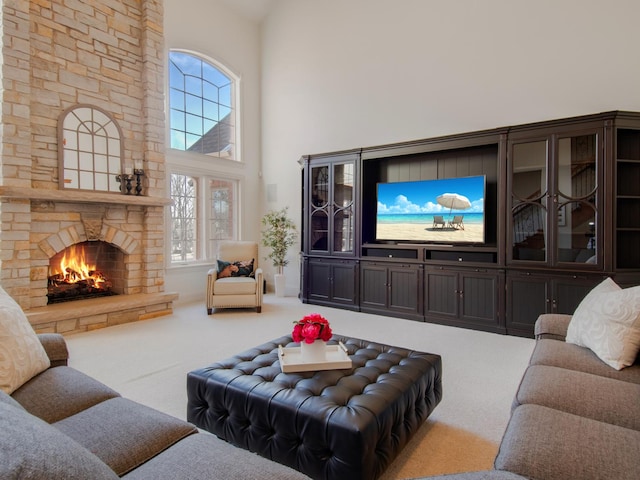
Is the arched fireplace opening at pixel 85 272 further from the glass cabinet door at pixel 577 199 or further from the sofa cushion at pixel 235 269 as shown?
the glass cabinet door at pixel 577 199

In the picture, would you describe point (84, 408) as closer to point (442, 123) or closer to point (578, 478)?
point (578, 478)

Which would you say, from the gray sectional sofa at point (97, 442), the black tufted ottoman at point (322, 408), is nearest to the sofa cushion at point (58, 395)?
the gray sectional sofa at point (97, 442)

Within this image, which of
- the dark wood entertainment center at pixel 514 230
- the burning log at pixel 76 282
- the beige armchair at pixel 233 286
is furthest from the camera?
the beige armchair at pixel 233 286

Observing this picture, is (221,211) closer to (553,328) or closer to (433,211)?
(433,211)

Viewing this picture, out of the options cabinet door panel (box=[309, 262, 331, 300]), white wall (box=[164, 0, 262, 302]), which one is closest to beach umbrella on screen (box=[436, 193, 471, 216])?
cabinet door panel (box=[309, 262, 331, 300])

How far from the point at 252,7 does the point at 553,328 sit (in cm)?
694

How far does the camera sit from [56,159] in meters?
4.26

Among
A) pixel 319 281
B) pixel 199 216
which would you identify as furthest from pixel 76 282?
pixel 319 281

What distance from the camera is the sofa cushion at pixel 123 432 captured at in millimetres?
1262

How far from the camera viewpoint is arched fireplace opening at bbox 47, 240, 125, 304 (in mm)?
4609

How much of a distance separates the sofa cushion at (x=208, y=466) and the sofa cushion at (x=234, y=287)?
3901 millimetres

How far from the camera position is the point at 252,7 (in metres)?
6.75

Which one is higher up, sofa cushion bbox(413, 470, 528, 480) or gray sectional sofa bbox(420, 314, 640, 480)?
sofa cushion bbox(413, 470, 528, 480)

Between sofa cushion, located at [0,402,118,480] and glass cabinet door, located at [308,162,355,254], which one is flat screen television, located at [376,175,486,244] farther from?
sofa cushion, located at [0,402,118,480]
